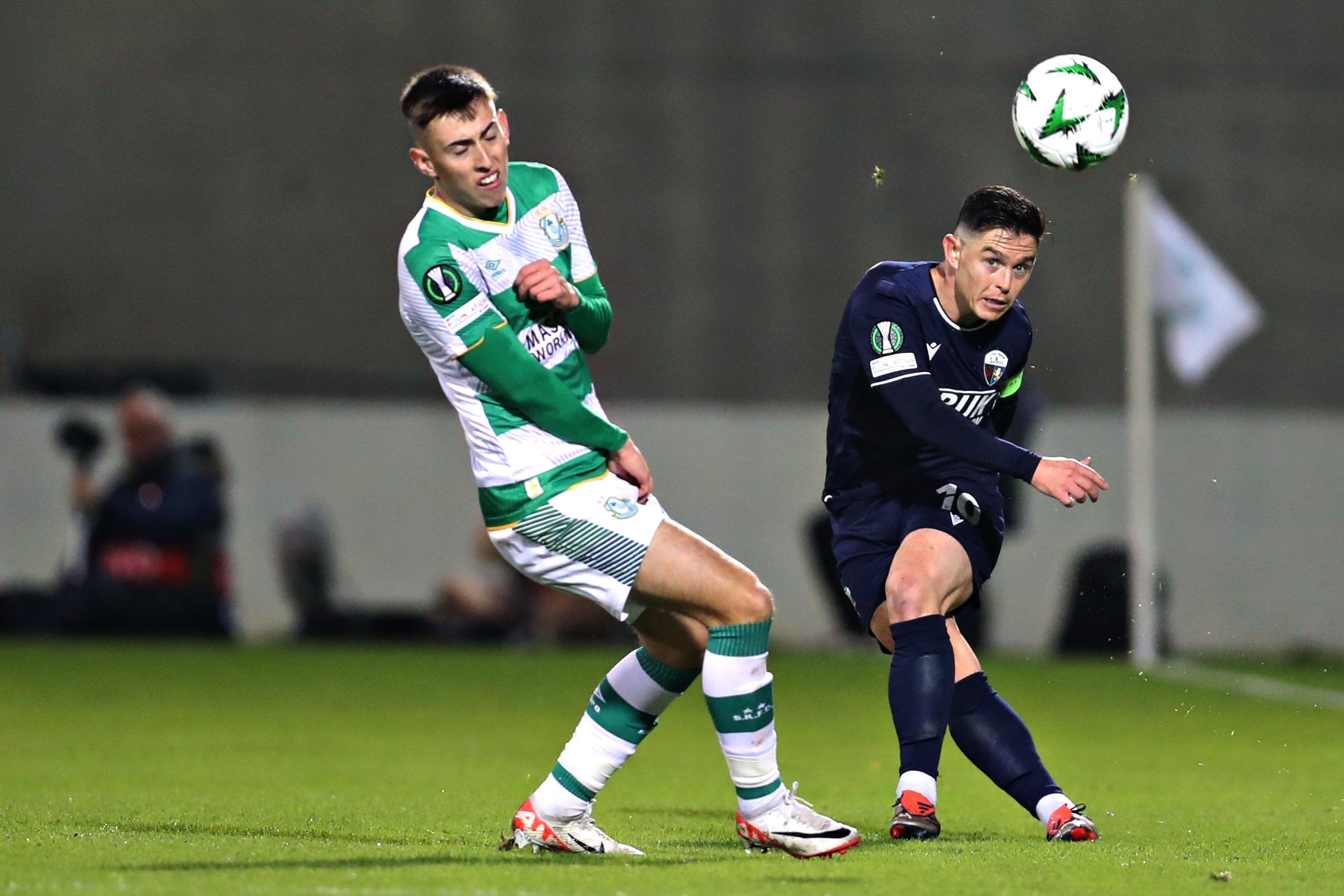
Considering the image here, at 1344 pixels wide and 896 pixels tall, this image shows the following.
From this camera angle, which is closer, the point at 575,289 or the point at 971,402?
the point at 575,289

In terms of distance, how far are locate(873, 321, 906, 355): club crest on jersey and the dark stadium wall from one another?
10031mm

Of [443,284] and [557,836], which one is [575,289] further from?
[557,836]

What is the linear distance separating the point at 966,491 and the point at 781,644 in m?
9.69

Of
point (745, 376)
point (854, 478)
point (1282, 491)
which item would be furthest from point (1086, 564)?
point (854, 478)

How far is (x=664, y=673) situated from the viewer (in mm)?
4742

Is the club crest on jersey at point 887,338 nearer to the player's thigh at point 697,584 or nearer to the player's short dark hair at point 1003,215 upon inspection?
the player's short dark hair at point 1003,215

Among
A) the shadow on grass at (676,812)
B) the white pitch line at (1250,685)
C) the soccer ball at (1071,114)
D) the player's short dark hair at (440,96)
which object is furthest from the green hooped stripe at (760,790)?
the white pitch line at (1250,685)

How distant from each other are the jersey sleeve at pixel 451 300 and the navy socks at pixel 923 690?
1496 millimetres

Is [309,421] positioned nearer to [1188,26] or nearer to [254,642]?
[254,642]

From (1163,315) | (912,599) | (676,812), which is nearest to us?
(912,599)

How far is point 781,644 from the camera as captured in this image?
48.9ft

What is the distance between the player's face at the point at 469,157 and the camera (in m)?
4.48

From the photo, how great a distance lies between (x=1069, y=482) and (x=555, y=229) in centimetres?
146

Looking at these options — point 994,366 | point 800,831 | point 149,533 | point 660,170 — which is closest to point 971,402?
point 994,366
